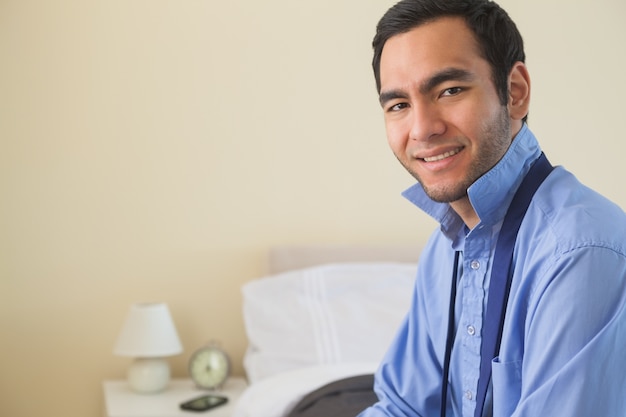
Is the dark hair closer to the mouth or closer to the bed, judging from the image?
the mouth

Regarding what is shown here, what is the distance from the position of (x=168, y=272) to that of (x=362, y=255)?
0.78 m

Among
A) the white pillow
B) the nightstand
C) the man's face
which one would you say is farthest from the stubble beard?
the nightstand

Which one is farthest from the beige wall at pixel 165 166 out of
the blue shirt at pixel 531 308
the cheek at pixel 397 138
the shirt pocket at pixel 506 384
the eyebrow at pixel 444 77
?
the shirt pocket at pixel 506 384

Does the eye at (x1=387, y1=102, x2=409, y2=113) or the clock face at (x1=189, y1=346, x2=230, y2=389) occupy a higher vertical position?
the eye at (x1=387, y1=102, x2=409, y2=113)

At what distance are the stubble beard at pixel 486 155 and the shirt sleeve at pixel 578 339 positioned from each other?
0.83ft

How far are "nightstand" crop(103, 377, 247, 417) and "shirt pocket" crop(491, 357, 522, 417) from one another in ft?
5.44

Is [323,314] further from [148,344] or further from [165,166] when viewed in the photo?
[165,166]

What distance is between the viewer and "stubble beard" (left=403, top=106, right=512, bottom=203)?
1.52m

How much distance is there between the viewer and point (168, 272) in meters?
3.36

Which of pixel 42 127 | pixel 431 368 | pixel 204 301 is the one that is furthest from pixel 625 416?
pixel 42 127

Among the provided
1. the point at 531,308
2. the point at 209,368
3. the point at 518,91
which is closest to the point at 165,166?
the point at 209,368

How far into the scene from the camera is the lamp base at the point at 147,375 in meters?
3.12

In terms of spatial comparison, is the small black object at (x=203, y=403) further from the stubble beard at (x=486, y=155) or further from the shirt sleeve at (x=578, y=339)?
the shirt sleeve at (x=578, y=339)

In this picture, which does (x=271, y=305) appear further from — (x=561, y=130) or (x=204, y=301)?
(x=561, y=130)
